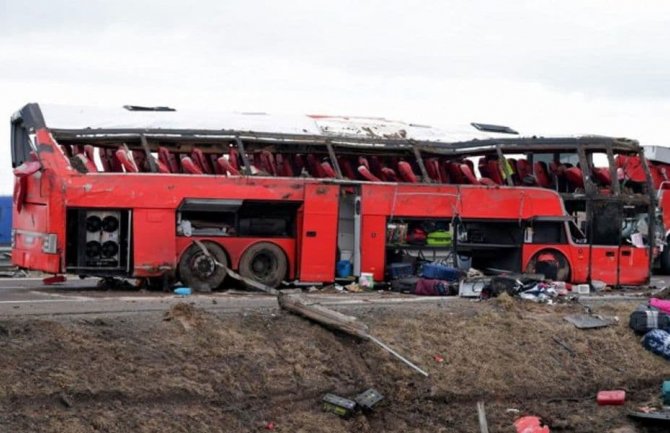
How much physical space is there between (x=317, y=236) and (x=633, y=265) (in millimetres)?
6116

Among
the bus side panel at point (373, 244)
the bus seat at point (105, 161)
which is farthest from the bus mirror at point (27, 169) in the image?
the bus side panel at point (373, 244)

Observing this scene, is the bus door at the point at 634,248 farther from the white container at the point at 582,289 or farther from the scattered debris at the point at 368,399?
the scattered debris at the point at 368,399

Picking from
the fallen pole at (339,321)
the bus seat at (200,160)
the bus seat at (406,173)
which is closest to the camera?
the fallen pole at (339,321)

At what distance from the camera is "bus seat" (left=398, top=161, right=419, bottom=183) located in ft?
66.2

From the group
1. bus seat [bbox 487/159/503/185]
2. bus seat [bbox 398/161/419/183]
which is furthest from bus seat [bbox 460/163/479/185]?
bus seat [bbox 398/161/419/183]

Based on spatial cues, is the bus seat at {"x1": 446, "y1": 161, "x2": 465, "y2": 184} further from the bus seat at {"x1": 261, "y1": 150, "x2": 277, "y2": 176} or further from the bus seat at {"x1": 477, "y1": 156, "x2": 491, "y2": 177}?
the bus seat at {"x1": 261, "y1": 150, "x2": 277, "y2": 176}

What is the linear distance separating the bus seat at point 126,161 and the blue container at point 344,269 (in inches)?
155

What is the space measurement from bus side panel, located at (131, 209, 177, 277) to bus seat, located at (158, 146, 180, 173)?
1.08m

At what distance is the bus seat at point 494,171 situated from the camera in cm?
2075

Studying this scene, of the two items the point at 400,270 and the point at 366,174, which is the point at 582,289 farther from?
the point at 366,174

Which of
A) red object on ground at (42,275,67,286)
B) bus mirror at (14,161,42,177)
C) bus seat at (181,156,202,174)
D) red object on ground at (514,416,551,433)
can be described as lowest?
red object on ground at (514,416,551,433)

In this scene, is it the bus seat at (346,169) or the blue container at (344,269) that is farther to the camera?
the bus seat at (346,169)

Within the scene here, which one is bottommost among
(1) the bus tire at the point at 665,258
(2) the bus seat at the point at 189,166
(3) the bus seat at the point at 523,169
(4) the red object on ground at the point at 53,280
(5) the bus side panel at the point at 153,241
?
(4) the red object on ground at the point at 53,280

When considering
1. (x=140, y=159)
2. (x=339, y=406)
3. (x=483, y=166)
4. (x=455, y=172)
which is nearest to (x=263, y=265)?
(x=140, y=159)
